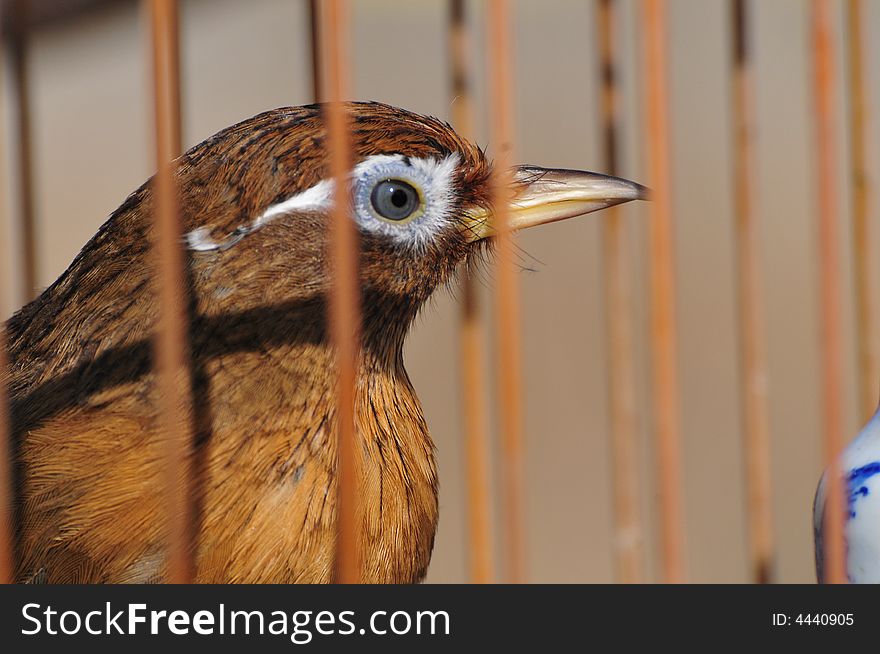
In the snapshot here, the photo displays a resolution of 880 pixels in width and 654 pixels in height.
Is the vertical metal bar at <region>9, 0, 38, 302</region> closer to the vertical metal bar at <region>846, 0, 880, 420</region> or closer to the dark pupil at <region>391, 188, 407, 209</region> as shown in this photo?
the dark pupil at <region>391, 188, 407, 209</region>

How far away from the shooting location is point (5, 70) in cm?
484

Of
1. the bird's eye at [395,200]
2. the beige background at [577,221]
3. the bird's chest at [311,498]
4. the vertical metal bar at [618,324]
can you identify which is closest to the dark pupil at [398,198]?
the bird's eye at [395,200]

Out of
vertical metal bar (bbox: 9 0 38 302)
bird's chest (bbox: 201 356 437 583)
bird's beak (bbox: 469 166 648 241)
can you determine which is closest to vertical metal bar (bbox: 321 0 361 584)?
bird's chest (bbox: 201 356 437 583)

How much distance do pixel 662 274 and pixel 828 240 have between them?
0.63 ft

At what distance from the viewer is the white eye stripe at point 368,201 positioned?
173cm

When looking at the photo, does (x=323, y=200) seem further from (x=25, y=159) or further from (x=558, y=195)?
(x=25, y=159)

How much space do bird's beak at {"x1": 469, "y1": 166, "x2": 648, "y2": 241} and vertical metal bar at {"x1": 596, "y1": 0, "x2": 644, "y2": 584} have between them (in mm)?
206

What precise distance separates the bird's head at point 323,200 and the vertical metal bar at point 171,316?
9 cm

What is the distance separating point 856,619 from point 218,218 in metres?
1.06

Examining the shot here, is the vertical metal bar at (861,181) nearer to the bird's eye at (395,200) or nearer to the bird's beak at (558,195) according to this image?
the bird's beak at (558,195)

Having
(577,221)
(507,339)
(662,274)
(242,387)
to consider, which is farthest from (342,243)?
(577,221)

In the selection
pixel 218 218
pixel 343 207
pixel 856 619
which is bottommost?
pixel 856 619

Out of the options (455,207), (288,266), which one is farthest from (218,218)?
(455,207)

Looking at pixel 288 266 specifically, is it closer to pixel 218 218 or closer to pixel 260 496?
pixel 218 218
